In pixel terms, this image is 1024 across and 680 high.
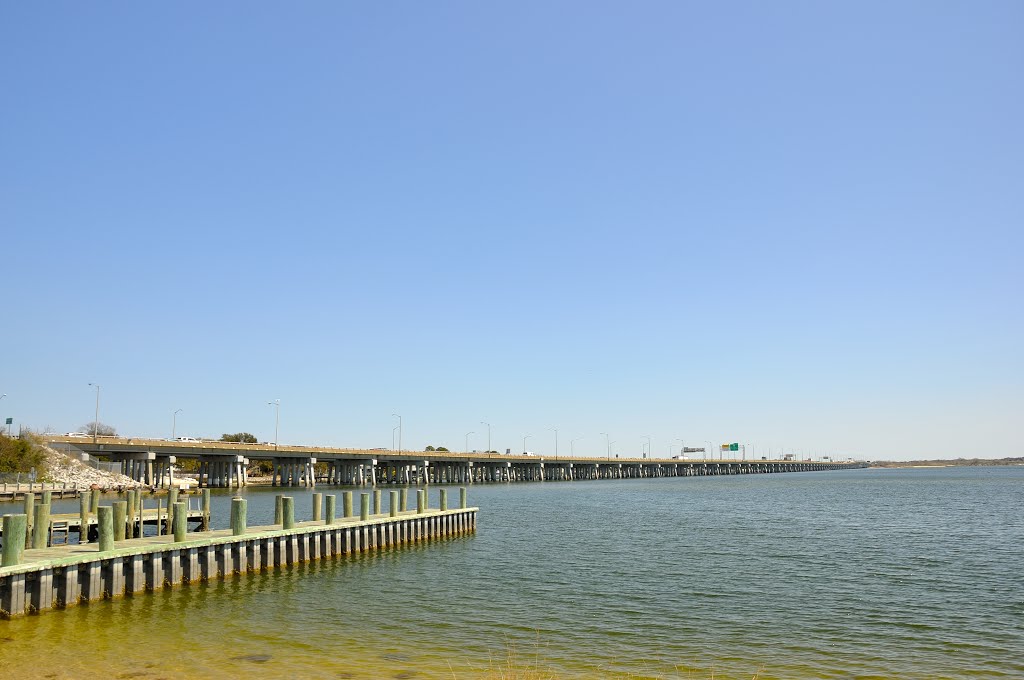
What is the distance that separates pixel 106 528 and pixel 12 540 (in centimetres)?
334

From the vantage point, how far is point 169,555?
1056 inches

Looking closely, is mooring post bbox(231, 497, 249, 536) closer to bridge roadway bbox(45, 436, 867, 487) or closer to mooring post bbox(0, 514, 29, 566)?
mooring post bbox(0, 514, 29, 566)

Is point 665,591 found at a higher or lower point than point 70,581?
lower

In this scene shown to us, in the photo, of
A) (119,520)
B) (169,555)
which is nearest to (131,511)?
(119,520)

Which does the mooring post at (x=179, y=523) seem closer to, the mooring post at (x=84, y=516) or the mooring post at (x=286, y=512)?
the mooring post at (x=286, y=512)

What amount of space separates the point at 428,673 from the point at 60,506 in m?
57.9

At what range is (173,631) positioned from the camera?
21.3m

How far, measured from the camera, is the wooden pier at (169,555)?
21.9 metres

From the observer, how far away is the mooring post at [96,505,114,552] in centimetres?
2433

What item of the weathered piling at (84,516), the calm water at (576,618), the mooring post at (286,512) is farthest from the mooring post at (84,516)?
the calm water at (576,618)

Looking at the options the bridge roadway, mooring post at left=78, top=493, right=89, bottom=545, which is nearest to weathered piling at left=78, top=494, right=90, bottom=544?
mooring post at left=78, top=493, right=89, bottom=545

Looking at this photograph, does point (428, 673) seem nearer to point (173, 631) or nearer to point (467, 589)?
point (173, 631)

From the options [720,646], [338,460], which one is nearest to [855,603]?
[720,646]

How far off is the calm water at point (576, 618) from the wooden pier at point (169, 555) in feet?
2.45
